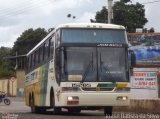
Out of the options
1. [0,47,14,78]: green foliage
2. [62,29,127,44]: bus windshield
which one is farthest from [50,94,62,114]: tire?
[0,47,14,78]: green foliage

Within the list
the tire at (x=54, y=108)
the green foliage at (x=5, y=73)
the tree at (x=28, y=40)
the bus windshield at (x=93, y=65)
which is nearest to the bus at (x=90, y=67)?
the bus windshield at (x=93, y=65)

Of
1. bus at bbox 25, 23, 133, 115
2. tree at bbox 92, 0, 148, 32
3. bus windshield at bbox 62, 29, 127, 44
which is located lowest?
bus at bbox 25, 23, 133, 115

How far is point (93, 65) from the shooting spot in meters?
19.8

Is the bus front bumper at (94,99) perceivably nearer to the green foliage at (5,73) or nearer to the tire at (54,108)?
the tire at (54,108)

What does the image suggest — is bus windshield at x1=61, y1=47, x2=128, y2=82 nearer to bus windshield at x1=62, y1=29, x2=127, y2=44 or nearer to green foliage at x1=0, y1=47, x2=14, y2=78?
bus windshield at x1=62, y1=29, x2=127, y2=44

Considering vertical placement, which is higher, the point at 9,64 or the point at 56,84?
the point at 9,64

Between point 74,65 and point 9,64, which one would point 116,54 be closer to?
point 74,65

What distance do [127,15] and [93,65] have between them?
145ft

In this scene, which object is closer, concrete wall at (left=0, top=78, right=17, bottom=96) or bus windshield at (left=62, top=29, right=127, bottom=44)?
bus windshield at (left=62, top=29, right=127, bottom=44)

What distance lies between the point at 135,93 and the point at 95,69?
Result: 9927mm

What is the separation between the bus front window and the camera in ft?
64.5

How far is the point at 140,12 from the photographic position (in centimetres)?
6612

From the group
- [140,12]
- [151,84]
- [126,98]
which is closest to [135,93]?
[151,84]

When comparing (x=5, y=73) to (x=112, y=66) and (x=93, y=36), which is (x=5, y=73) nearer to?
(x=93, y=36)
